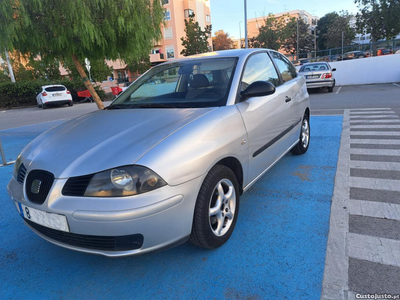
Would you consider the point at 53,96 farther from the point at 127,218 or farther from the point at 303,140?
the point at 127,218

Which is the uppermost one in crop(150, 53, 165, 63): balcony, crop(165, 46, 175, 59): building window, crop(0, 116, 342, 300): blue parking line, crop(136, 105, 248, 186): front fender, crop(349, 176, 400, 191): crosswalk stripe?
crop(165, 46, 175, 59): building window

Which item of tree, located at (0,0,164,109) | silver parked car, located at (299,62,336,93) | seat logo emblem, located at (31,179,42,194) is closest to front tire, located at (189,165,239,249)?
seat logo emblem, located at (31,179,42,194)

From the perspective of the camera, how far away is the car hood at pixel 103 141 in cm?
198

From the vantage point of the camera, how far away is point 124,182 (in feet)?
6.23

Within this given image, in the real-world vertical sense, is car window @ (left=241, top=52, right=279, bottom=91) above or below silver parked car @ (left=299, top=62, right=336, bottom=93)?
above

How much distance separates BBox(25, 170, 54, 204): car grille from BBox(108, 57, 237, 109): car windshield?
1251mm

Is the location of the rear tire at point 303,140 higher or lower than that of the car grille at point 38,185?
lower

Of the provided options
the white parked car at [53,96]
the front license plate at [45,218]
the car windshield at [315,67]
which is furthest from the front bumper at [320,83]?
the white parked car at [53,96]

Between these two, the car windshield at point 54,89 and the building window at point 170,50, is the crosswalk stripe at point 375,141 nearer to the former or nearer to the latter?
the car windshield at point 54,89

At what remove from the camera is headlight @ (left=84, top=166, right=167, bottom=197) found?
1.88m

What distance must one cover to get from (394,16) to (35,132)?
3240 centimetres

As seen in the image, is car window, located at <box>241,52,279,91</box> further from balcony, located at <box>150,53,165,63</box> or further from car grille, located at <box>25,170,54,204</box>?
balcony, located at <box>150,53,165,63</box>

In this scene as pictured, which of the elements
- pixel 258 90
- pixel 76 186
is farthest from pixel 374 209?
pixel 76 186

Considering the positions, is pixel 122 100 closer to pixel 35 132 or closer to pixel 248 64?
pixel 248 64
